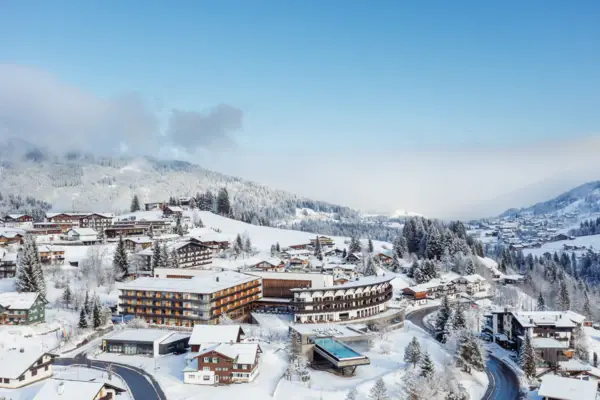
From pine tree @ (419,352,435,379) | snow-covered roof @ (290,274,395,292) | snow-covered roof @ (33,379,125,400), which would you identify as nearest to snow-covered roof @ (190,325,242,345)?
snow-covered roof @ (33,379,125,400)

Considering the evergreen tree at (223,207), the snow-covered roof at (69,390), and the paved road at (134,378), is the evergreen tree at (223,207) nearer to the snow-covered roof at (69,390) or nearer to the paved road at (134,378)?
the paved road at (134,378)

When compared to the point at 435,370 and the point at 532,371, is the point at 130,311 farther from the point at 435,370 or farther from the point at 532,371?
the point at 532,371

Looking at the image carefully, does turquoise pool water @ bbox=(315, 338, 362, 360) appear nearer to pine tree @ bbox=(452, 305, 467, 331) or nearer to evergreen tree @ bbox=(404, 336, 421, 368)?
evergreen tree @ bbox=(404, 336, 421, 368)

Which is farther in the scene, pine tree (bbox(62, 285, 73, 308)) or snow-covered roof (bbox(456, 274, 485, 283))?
snow-covered roof (bbox(456, 274, 485, 283))

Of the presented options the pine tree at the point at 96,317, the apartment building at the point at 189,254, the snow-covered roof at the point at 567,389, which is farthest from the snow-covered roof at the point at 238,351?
the apartment building at the point at 189,254

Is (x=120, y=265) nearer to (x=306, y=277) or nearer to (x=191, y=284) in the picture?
(x=191, y=284)

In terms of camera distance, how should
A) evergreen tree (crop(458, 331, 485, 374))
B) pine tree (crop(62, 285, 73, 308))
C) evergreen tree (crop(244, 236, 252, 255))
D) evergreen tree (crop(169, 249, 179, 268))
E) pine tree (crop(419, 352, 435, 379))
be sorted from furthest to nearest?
evergreen tree (crop(244, 236, 252, 255))
evergreen tree (crop(169, 249, 179, 268))
pine tree (crop(62, 285, 73, 308))
evergreen tree (crop(458, 331, 485, 374))
pine tree (crop(419, 352, 435, 379))
